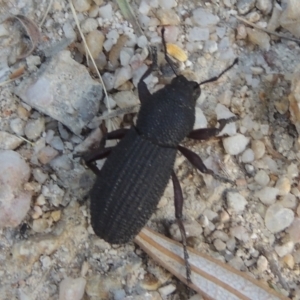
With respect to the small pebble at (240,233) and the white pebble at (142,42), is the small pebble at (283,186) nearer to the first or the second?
the small pebble at (240,233)

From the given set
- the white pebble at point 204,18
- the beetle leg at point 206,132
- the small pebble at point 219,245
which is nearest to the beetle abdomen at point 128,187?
the beetle leg at point 206,132

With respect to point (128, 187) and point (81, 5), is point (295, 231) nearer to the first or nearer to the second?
point (128, 187)

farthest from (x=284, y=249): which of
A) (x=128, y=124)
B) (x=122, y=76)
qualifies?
(x=122, y=76)

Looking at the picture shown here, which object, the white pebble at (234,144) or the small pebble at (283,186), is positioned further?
the white pebble at (234,144)

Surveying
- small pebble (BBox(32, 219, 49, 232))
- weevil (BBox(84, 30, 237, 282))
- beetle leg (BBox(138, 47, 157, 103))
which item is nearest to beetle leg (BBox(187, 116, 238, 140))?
weevil (BBox(84, 30, 237, 282))

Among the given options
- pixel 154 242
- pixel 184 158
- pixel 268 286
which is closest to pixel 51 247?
pixel 154 242
